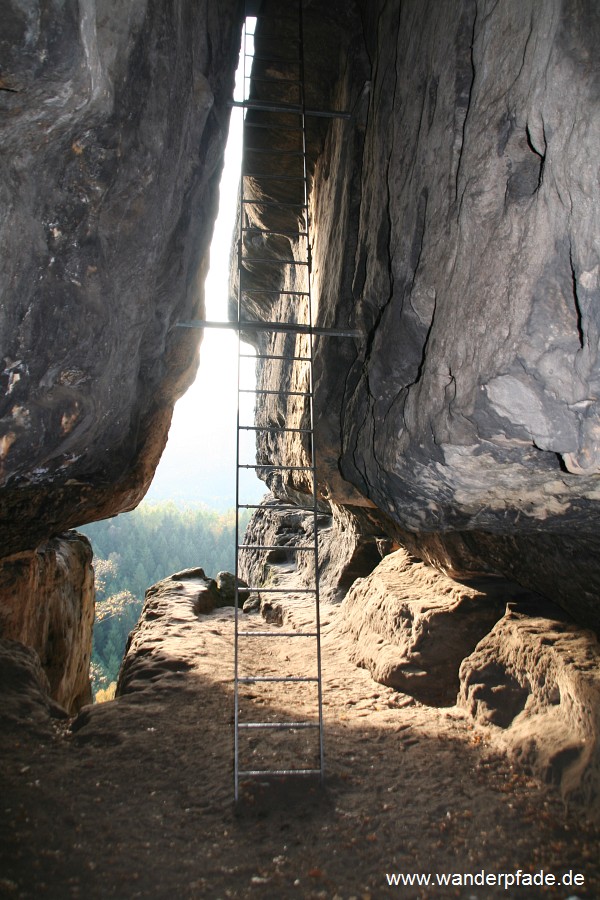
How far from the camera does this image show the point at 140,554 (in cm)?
7094

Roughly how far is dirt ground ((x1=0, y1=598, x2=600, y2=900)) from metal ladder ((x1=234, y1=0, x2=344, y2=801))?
151 mm

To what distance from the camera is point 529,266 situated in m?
3.08

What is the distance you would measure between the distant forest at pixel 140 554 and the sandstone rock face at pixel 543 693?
42.0 metres

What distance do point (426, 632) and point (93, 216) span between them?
5523 millimetres

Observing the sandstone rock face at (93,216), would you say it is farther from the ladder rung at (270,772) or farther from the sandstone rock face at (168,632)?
the ladder rung at (270,772)

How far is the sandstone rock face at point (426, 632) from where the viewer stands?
6289 mm

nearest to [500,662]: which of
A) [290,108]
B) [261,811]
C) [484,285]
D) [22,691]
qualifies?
[261,811]

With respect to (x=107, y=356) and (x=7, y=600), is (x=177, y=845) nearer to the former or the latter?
(x=107, y=356)

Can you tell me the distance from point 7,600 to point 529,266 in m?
7.44

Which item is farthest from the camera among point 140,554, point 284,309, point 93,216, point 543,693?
point 140,554

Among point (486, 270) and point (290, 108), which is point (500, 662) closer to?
point (486, 270)

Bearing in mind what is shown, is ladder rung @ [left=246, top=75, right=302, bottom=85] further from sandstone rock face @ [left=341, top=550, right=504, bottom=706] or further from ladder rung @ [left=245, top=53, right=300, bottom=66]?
sandstone rock face @ [left=341, top=550, right=504, bottom=706]

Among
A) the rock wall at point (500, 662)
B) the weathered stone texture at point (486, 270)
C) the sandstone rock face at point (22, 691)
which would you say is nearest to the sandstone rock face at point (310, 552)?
the rock wall at point (500, 662)

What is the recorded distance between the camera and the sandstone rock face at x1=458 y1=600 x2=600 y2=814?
418 centimetres
